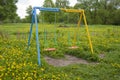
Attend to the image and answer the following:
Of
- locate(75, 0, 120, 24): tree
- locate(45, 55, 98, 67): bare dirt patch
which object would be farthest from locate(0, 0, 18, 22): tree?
locate(45, 55, 98, 67): bare dirt patch

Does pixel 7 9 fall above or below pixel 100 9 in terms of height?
above

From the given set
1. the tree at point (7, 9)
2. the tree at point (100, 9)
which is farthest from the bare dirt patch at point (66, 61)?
the tree at point (100, 9)

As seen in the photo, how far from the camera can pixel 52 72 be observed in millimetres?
7348

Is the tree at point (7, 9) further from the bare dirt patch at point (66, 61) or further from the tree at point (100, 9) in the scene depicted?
the bare dirt patch at point (66, 61)

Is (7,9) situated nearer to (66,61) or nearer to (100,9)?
(100,9)

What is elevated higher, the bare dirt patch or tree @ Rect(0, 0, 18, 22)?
tree @ Rect(0, 0, 18, 22)

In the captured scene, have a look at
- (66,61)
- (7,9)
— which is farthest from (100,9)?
(66,61)

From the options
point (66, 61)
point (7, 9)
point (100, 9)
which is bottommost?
point (66, 61)

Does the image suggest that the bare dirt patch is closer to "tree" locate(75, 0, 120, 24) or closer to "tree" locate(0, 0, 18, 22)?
"tree" locate(0, 0, 18, 22)

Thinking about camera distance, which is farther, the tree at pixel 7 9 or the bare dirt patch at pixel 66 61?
the tree at pixel 7 9

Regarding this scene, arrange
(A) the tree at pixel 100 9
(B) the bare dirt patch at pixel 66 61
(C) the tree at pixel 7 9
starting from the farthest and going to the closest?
(A) the tree at pixel 100 9, (C) the tree at pixel 7 9, (B) the bare dirt patch at pixel 66 61

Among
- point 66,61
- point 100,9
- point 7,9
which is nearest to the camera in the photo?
point 66,61

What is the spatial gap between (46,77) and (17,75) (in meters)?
0.83

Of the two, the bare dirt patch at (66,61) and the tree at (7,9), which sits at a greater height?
the tree at (7,9)
